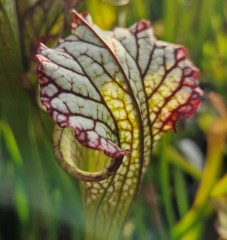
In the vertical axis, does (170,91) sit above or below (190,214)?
above

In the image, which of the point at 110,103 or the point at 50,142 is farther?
the point at 50,142

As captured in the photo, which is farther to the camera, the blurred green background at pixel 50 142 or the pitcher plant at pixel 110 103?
the blurred green background at pixel 50 142

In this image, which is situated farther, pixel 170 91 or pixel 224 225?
pixel 224 225

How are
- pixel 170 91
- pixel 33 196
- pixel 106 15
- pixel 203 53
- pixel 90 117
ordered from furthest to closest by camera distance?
pixel 203 53
pixel 106 15
pixel 33 196
pixel 170 91
pixel 90 117

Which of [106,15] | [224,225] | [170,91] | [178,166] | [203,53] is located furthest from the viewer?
[203,53]

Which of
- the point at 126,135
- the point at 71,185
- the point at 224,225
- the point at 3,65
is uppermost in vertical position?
the point at 3,65

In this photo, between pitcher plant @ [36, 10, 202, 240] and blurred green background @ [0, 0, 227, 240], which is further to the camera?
blurred green background @ [0, 0, 227, 240]

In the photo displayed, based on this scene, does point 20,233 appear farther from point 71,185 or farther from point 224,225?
point 224,225

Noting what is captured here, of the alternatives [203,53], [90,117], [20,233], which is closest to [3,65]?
[90,117]
